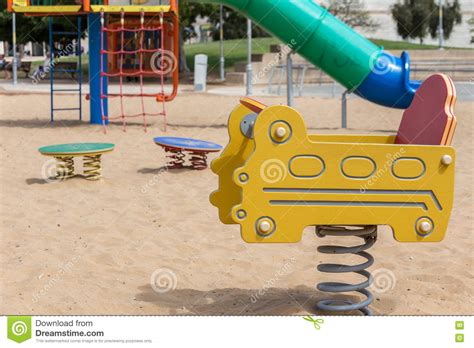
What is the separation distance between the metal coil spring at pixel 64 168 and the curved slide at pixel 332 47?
5.11 metres

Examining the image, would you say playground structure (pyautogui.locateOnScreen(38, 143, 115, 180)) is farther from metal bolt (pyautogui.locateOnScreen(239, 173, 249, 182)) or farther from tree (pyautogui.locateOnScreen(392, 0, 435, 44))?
tree (pyautogui.locateOnScreen(392, 0, 435, 44))

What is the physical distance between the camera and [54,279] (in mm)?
4473

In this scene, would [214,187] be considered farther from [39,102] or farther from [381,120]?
[39,102]

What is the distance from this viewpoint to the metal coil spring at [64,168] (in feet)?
25.3

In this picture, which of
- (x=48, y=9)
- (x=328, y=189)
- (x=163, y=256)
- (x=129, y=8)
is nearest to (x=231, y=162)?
(x=328, y=189)

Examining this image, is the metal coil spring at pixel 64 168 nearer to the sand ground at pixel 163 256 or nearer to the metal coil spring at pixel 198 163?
the sand ground at pixel 163 256

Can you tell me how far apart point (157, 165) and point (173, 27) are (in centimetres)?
483

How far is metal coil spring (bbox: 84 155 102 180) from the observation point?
7.70 metres

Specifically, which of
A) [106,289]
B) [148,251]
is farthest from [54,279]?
[148,251]

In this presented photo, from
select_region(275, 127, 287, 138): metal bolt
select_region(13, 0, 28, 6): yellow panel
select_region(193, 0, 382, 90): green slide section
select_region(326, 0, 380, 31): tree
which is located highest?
select_region(326, 0, 380, 31): tree

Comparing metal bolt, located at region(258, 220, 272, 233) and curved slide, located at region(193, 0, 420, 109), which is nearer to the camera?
metal bolt, located at region(258, 220, 272, 233)

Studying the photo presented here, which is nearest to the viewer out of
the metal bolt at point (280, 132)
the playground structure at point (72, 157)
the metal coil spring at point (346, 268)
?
the metal bolt at point (280, 132)

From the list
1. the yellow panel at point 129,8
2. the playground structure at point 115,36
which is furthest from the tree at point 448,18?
the yellow panel at point 129,8

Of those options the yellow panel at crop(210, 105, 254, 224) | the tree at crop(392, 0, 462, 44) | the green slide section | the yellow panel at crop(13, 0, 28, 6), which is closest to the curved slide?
the green slide section
